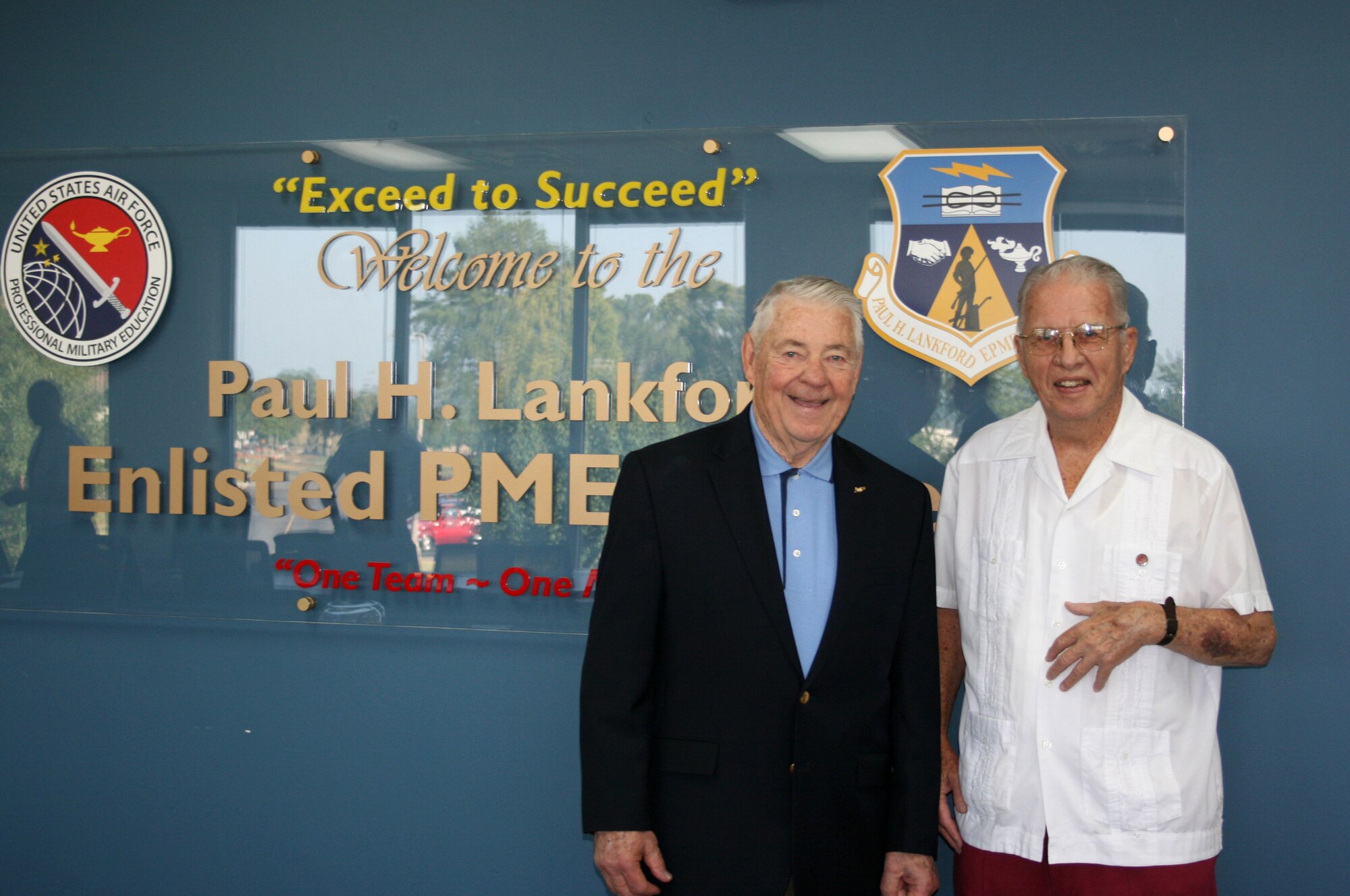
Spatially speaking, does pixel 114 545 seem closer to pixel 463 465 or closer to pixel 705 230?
pixel 463 465

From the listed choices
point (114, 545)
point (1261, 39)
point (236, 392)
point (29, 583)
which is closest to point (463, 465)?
point (236, 392)

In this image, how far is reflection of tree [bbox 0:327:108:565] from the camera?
279 centimetres

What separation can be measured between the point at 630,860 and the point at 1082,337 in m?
1.25

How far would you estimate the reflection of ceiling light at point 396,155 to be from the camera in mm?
2623

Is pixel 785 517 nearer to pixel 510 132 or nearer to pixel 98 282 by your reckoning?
pixel 510 132

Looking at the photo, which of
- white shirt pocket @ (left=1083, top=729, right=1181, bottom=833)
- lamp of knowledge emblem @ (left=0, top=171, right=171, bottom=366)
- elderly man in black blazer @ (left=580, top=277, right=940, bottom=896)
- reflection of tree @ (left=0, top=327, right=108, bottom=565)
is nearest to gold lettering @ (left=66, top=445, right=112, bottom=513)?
reflection of tree @ (left=0, top=327, right=108, bottom=565)

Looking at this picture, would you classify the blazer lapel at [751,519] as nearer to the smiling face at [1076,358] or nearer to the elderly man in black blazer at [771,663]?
the elderly man in black blazer at [771,663]

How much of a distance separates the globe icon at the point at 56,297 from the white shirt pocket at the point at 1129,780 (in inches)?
111

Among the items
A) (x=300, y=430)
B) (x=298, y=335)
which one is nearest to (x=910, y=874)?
(x=300, y=430)

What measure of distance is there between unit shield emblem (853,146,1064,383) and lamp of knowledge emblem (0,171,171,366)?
6.63 ft

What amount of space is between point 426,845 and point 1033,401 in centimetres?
199

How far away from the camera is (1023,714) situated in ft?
5.99

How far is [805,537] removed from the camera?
5.87ft

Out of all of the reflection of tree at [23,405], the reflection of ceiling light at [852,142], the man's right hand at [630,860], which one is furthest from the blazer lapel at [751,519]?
the reflection of tree at [23,405]
